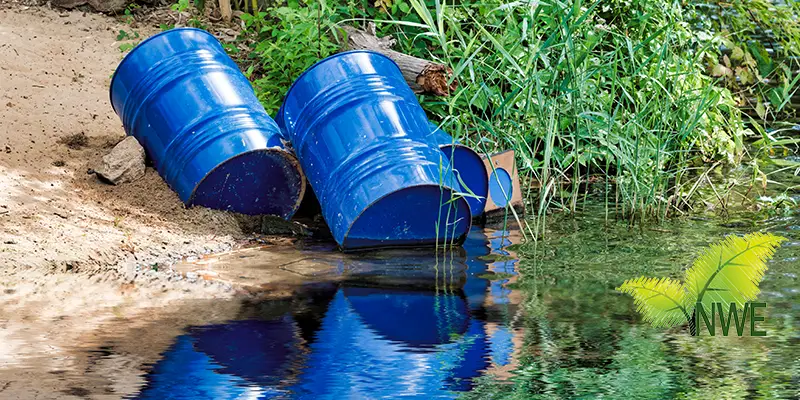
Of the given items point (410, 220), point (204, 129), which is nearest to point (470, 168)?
point (410, 220)

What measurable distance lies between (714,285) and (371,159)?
2.11 m

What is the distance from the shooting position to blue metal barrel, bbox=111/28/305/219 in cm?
566

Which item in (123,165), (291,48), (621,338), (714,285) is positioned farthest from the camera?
(291,48)

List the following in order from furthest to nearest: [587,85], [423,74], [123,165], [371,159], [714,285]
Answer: [423,74], [123,165], [587,85], [371,159], [714,285]

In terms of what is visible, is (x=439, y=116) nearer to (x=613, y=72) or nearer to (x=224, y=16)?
(x=613, y=72)

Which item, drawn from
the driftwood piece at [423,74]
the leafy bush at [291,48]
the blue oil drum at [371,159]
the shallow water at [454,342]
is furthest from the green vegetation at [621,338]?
the leafy bush at [291,48]

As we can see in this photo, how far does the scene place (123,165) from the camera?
598cm

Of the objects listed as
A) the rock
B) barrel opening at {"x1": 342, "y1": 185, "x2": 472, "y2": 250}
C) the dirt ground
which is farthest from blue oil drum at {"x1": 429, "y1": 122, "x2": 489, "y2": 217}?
the rock

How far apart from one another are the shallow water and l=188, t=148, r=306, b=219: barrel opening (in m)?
0.72

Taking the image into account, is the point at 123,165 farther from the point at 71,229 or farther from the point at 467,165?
the point at 467,165

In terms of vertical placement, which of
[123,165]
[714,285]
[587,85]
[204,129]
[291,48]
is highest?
[291,48]

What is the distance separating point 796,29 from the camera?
23.3ft

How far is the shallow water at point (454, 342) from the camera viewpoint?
3.18 m

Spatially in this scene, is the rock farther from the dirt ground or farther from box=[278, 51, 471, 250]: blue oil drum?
box=[278, 51, 471, 250]: blue oil drum
